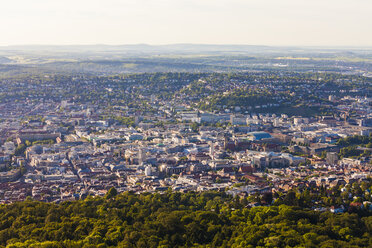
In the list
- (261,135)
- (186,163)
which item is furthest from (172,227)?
(261,135)

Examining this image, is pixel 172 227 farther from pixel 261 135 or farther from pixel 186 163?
pixel 261 135

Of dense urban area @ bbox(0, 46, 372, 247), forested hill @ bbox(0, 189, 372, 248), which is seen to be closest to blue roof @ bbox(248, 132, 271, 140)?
dense urban area @ bbox(0, 46, 372, 247)

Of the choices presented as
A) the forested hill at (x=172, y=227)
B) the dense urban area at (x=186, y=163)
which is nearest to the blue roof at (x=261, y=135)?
the dense urban area at (x=186, y=163)

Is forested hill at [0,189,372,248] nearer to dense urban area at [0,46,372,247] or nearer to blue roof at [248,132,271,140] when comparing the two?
dense urban area at [0,46,372,247]

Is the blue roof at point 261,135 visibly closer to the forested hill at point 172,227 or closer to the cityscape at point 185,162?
the cityscape at point 185,162

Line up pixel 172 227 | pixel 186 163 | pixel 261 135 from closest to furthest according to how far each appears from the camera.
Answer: pixel 172 227
pixel 186 163
pixel 261 135

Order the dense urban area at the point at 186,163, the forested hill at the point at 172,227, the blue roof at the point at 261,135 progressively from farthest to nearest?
the blue roof at the point at 261,135, the dense urban area at the point at 186,163, the forested hill at the point at 172,227

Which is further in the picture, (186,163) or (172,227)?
(186,163)
